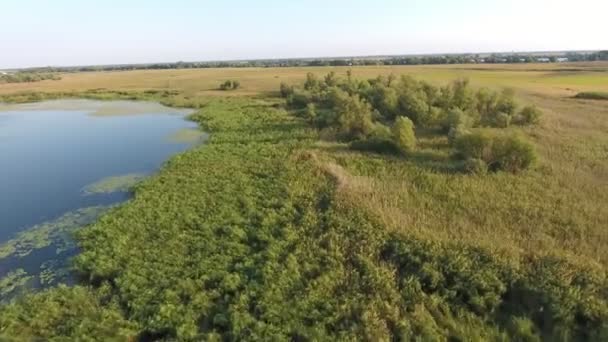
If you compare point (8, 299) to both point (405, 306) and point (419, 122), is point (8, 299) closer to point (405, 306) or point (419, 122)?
point (405, 306)

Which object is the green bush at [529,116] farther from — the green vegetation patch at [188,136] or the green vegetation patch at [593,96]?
the green vegetation patch at [188,136]

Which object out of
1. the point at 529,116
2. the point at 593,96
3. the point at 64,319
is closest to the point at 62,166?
the point at 64,319

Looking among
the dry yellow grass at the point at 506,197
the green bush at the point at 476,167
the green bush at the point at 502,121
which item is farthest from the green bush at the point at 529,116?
the green bush at the point at 476,167

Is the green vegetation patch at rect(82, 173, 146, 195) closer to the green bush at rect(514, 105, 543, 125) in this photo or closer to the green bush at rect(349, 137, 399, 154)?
the green bush at rect(349, 137, 399, 154)

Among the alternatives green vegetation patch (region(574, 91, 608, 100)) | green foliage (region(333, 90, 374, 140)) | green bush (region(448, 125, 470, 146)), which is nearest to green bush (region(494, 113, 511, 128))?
green bush (region(448, 125, 470, 146))

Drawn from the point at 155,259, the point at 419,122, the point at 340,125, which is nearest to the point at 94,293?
the point at 155,259
